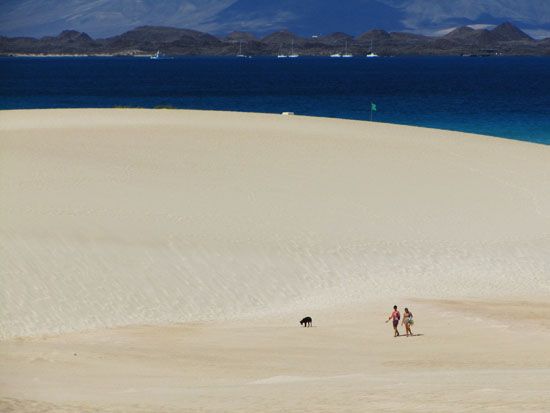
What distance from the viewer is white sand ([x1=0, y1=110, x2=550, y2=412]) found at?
53.9 ft

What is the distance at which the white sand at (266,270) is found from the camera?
16.4m

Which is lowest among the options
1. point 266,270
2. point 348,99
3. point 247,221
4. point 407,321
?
point 348,99

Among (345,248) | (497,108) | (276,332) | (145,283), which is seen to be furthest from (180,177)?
(497,108)

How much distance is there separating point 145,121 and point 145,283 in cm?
2365

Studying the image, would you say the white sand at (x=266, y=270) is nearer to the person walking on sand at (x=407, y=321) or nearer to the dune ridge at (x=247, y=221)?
the dune ridge at (x=247, y=221)

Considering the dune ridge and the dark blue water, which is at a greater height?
the dune ridge

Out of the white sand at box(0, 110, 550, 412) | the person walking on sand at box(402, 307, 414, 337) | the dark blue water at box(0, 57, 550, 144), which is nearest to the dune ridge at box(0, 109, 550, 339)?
the white sand at box(0, 110, 550, 412)

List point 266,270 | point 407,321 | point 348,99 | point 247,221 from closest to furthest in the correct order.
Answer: point 407,321 < point 266,270 < point 247,221 < point 348,99

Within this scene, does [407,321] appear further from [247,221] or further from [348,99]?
[348,99]

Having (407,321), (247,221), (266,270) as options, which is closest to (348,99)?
(247,221)

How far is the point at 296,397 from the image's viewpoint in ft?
49.4

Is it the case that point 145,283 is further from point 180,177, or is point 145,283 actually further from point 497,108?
point 497,108

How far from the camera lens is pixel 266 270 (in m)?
25.9

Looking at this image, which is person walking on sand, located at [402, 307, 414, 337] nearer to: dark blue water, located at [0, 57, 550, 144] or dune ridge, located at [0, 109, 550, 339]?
dune ridge, located at [0, 109, 550, 339]
